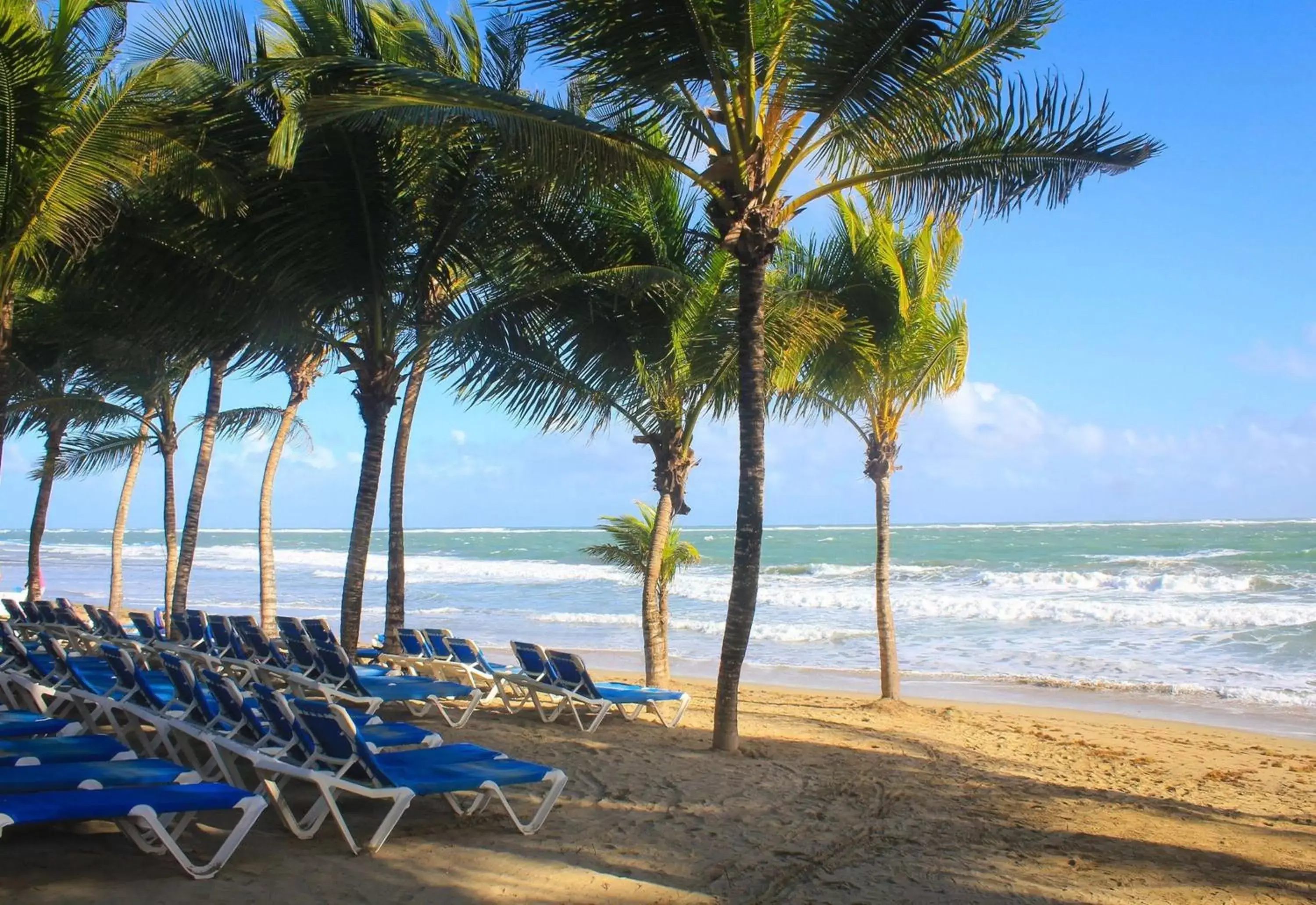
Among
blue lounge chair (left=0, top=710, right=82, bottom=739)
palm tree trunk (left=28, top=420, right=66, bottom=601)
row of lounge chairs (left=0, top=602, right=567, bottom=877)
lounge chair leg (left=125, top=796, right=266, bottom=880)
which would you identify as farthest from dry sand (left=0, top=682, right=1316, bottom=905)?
palm tree trunk (left=28, top=420, right=66, bottom=601)

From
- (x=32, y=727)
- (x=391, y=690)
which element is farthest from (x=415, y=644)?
(x=32, y=727)

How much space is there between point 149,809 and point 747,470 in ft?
14.0

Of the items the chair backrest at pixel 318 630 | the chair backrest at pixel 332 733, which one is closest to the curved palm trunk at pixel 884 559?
the chair backrest at pixel 318 630

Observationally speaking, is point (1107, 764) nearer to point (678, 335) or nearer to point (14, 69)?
point (678, 335)

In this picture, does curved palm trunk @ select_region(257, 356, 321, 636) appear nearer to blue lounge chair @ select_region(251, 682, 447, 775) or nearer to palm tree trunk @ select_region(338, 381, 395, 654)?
palm tree trunk @ select_region(338, 381, 395, 654)

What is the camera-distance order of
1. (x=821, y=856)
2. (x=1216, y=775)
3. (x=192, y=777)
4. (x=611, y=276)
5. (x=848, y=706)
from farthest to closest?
(x=848, y=706) < (x=611, y=276) < (x=1216, y=775) < (x=821, y=856) < (x=192, y=777)

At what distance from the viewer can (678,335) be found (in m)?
9.80

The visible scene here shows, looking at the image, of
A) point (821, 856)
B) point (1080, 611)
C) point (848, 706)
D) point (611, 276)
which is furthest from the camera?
point (1080, 611)

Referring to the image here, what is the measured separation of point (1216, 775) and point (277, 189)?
9.00 m

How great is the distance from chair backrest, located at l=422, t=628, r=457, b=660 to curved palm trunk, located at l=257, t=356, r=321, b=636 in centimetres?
480

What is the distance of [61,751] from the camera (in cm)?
493

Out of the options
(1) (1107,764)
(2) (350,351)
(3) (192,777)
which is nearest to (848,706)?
(1) (1107,764)

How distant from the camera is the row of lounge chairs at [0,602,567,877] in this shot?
164 inches

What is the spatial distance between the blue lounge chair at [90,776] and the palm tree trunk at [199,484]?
9437 mm
